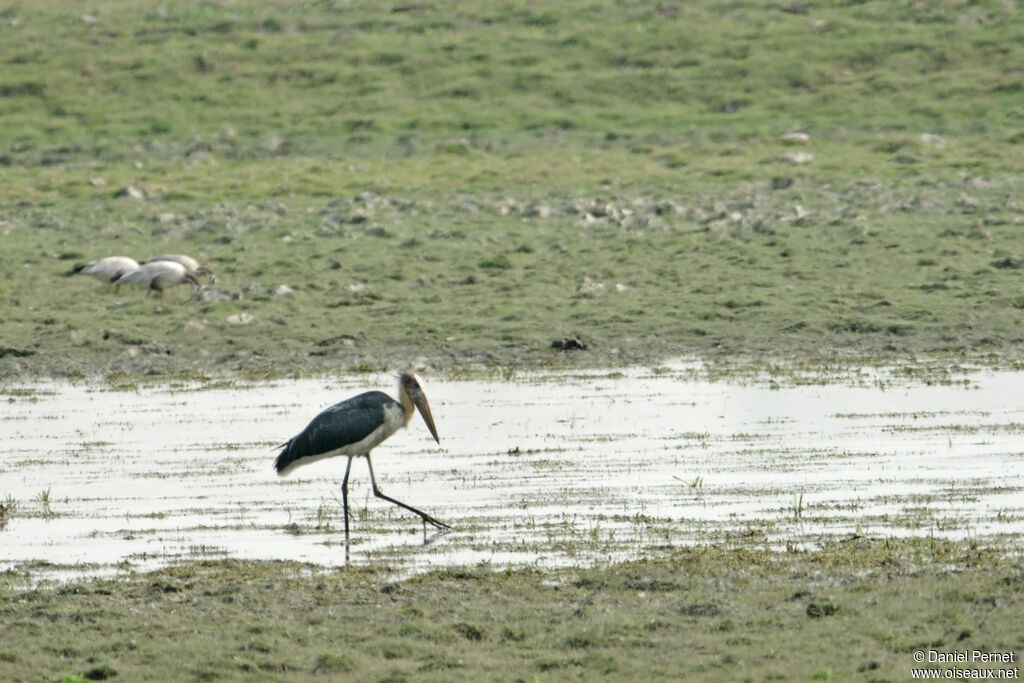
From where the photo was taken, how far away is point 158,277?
1830 centimetres

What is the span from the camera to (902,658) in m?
6.36

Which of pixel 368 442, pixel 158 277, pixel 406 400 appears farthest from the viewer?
pixel 158 277

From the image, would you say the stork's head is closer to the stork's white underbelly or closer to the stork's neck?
the stork's neck

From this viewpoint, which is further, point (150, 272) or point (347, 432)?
point (150, 272)

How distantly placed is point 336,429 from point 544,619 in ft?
9.92

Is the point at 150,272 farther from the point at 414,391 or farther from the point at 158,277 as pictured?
the point at 414,391

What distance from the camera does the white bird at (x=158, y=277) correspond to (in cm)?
1828

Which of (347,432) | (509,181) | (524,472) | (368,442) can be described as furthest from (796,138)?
(347,432)

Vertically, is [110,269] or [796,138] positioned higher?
[796,138]

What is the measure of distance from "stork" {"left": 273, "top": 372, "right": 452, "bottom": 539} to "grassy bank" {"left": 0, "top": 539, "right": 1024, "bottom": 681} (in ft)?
5.18

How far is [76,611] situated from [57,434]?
5355 millimetres

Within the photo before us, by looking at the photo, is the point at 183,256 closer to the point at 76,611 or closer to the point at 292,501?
the point at 292,501

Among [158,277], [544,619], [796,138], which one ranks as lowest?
[544,619]

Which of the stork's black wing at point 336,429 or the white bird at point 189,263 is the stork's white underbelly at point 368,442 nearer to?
the stork's black wing at point 336,429
